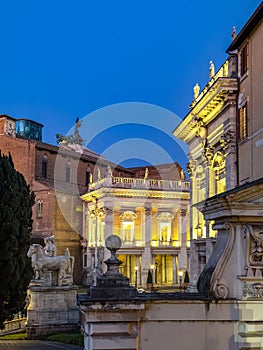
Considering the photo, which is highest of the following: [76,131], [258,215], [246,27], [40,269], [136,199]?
[76,131]

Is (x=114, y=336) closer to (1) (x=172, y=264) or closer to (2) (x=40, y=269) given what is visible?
(2) (x=40, y=269)

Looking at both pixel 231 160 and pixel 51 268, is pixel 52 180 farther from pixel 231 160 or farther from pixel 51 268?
pixel 231 160

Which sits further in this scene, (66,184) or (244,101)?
(66,184)

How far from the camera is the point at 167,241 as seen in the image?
62562mm

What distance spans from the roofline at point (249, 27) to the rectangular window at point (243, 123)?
3.49 metres

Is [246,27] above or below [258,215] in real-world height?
above

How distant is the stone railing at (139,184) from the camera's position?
198 ft

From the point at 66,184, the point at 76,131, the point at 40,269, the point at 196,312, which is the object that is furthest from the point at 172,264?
the point at 196,312

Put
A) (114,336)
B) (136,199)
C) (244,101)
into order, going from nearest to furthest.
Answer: (114,336), (244,101), (136,199)

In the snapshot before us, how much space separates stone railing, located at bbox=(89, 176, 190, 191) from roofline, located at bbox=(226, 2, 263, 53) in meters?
32.6

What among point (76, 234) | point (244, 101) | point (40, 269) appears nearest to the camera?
point (244, 101)

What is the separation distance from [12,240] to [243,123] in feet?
44.4

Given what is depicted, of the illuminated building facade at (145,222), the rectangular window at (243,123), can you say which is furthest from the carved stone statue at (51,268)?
the illuminated building facade at (145,222)

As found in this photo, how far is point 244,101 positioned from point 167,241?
1452 inches
